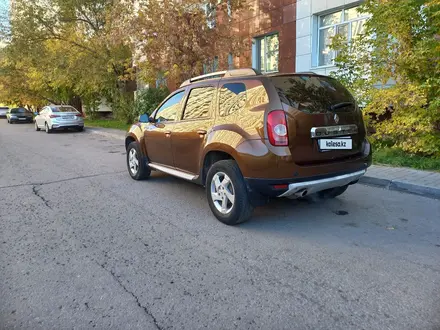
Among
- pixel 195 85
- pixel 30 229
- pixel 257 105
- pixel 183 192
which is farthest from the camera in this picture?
pixel 183 192

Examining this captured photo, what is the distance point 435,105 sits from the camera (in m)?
6.30

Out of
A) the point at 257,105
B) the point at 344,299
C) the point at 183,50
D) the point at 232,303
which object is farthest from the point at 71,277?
the point at 183,50

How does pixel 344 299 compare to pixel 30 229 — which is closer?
pixel 344 299

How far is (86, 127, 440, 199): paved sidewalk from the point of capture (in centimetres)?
534

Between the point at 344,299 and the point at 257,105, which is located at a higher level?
the point at 257,105

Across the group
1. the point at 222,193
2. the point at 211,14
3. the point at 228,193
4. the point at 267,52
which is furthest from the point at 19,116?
the point at 228,193

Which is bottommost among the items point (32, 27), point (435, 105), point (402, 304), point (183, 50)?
point (402, 304)

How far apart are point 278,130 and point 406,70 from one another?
15.8ft

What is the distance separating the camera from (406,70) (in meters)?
6.92

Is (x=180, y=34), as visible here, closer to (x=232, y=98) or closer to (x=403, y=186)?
(x=232, y=98)

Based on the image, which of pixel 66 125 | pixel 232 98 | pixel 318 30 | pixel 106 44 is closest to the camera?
pixel 232 98

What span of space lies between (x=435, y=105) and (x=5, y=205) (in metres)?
7.56

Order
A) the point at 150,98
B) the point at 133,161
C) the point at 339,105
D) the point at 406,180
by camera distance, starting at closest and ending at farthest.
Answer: the point at 339,105, the point at 406,180, the point at 133,161, the point at 150,98

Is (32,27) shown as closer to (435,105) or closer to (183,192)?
(183,192)
